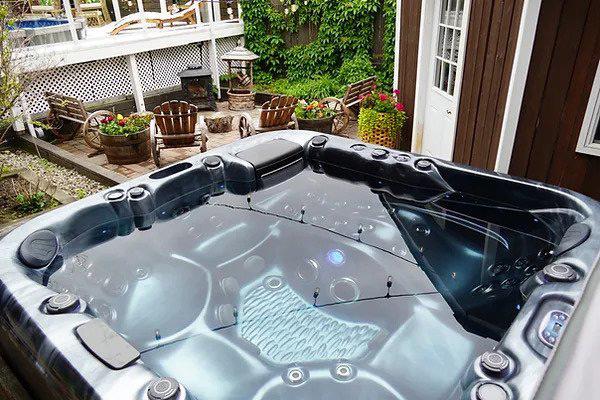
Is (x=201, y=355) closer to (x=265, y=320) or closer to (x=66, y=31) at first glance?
(x=265, y=320)

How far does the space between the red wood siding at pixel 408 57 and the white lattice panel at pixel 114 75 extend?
17.4ft

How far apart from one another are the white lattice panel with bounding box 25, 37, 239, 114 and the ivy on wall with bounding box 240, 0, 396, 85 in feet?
3.07

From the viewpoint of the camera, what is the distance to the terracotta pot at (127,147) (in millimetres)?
5320

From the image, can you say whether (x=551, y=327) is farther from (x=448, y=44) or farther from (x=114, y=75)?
(x=114, y=75)

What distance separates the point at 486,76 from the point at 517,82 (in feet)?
1.60

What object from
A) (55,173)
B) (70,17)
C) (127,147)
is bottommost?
(55,173)

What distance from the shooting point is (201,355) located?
2.40 meters

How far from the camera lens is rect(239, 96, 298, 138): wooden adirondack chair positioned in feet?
17.7

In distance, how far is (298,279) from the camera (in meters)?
2.94

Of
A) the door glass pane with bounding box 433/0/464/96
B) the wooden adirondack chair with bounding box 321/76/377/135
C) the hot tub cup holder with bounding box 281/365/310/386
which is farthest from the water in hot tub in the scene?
the wooden adirondack chair with bounding box 321/76/377/135

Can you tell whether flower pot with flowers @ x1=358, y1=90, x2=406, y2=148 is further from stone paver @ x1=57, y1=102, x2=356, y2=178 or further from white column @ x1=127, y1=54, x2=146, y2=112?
white column @ x1=127, y1=54, x2=146, y2=112

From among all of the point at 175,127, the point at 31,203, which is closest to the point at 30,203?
the point at 31,203

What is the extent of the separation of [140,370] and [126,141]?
14.0ft

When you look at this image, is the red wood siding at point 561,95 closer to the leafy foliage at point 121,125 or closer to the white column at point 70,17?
the leafy foliage at point 121,125
